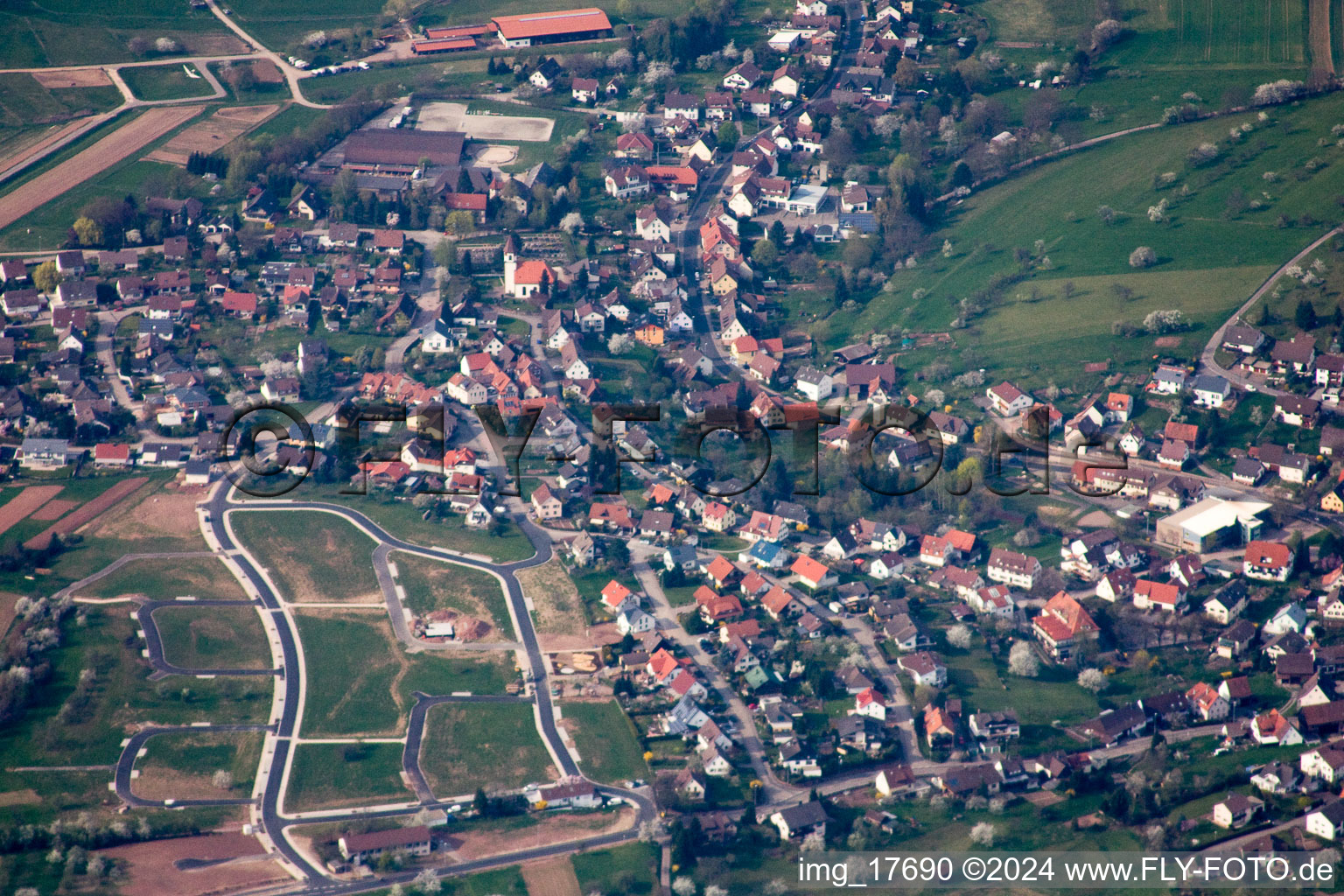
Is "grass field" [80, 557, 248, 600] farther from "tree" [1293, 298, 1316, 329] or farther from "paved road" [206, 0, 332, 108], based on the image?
"tree" [1293, 298, 1316, 329]

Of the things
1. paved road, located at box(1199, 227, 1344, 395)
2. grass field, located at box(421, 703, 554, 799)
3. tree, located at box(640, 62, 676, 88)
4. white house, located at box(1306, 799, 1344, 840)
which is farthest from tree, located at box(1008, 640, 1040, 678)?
tree, located at box(640, 62, 676, 88)

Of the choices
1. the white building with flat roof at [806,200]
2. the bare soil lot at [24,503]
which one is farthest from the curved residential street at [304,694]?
the white building with flat roof at [806,200]

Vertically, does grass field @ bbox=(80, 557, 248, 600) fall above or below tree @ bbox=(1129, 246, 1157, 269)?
below

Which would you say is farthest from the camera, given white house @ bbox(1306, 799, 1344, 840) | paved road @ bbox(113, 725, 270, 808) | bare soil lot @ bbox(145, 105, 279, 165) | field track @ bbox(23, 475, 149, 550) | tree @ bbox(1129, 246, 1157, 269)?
bare soil lot @ bbox(145, 105, 279, 165)

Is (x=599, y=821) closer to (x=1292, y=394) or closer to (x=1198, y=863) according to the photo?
(x=1198, y=863)

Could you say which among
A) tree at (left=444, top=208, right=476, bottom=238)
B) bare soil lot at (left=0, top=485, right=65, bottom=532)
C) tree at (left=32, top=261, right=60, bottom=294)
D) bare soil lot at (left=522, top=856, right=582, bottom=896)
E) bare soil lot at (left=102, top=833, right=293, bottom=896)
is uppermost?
tree at (left=32, top=261, right=60, bottom=294)

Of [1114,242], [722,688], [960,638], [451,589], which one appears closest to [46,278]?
[451,589]

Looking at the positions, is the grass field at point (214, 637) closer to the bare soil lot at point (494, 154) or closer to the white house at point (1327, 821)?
the white house at point (1327, 821)
